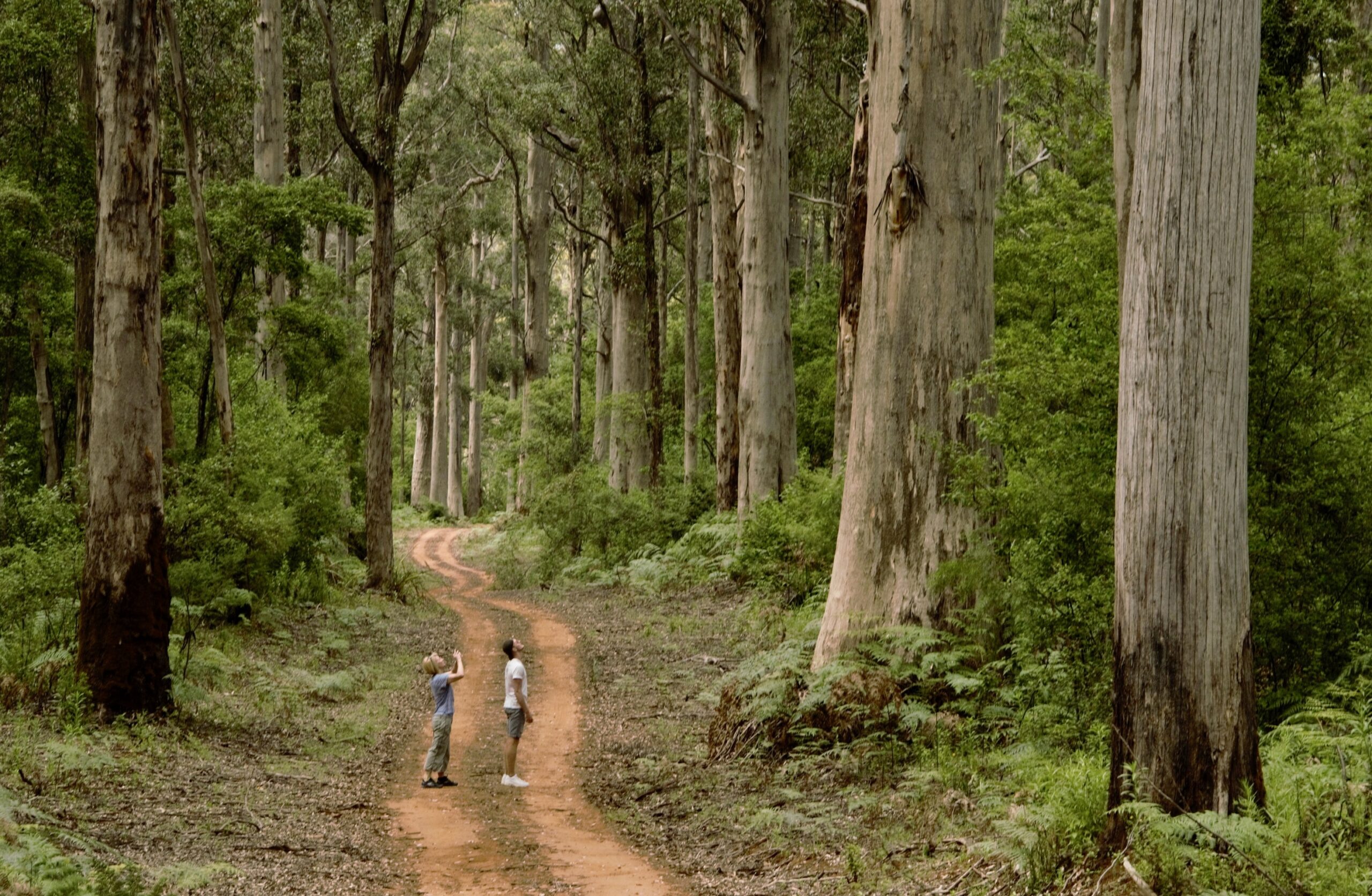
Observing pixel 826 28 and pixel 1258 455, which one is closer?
pixel 1258 455

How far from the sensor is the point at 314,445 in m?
19.3

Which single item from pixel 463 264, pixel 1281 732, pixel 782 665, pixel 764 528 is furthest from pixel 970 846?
pixel 463 264

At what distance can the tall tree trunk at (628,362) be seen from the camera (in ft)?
93.7

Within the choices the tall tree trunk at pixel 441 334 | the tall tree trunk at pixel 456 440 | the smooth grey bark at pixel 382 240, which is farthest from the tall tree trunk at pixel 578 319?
the tall tree trunk at pixel 456 440

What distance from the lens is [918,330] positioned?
10.0 metres

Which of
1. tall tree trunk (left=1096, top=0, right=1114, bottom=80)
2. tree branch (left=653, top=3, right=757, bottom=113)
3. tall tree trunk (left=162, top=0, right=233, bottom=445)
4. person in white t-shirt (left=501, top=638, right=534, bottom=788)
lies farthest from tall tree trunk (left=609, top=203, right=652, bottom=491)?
person in white t-shirt (left=501, top=638, right=534, bottom=788)

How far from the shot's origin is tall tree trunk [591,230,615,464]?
108 feet

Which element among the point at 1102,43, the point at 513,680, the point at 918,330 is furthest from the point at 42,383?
the point at 1102,43

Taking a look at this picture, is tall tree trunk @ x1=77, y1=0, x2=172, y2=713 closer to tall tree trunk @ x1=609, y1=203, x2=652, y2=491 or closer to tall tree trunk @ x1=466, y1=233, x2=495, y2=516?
tall tree trunk @ x1=609, y1=203, x2=652, y2=491

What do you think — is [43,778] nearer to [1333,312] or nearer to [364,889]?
[364,889]

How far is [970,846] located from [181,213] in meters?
14.6

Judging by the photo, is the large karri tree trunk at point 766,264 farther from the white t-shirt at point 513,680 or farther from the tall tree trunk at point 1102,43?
the white t-shirt at point 513,680

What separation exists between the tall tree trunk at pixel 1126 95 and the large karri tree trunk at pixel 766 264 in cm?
908

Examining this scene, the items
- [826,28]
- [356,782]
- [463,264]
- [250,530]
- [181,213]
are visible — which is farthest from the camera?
[463,264]
